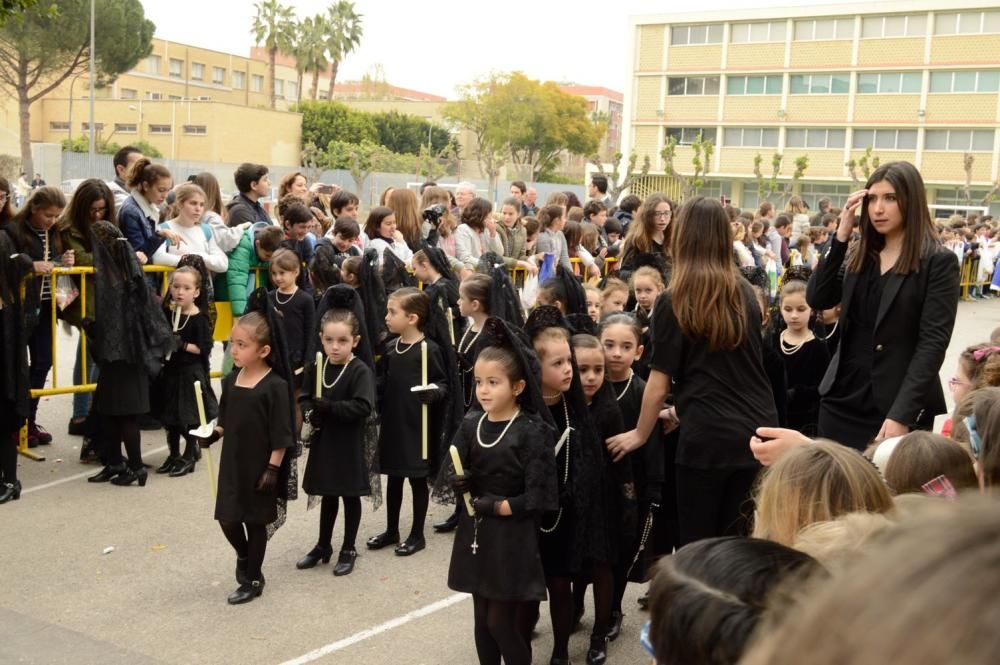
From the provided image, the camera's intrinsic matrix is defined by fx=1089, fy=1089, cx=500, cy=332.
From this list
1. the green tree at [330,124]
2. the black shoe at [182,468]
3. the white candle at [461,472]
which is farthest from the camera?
the green tree at [330,124]

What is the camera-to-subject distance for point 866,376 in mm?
4867

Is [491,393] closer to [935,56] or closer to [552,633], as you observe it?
[552,633]

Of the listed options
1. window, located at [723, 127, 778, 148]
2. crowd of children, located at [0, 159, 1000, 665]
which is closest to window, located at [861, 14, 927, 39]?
window, located at [723, 127, 778, 148]

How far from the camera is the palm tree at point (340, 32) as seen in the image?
88.2 meters

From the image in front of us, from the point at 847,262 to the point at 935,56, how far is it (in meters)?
63.9

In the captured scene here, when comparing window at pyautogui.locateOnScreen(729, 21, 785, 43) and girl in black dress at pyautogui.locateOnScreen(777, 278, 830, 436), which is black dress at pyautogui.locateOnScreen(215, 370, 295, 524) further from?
window at pyautogui.locateOnScreen(729, 21, 785, 43)

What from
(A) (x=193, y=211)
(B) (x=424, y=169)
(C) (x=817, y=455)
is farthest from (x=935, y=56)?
(C) (x=817, y=455)

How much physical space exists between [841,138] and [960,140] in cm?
677

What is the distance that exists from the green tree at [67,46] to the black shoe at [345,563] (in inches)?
2074

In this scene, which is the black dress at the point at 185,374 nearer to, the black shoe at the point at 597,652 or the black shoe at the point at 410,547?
the black shoe at the point at 410,547

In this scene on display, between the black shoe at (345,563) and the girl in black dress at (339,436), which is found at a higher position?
the girl in black dress at (339,436)

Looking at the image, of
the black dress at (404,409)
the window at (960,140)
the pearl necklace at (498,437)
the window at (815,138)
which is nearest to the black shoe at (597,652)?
the pearl necklace at (498,437)

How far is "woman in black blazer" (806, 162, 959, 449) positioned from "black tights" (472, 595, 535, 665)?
169 cm

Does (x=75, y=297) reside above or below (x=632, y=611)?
above
